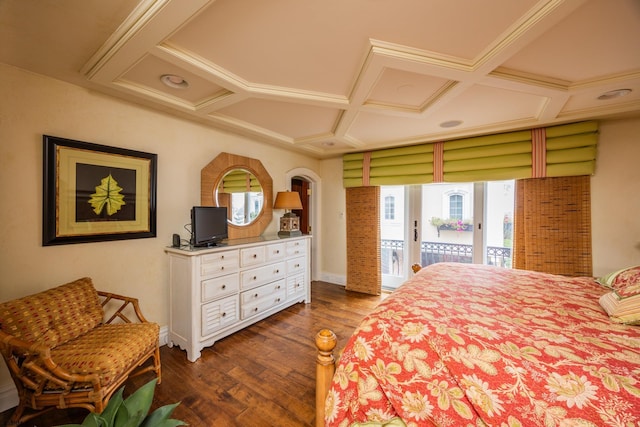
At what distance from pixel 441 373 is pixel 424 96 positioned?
2.13 metres

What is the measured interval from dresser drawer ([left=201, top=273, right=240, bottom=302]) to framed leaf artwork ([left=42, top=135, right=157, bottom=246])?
757 millimetres

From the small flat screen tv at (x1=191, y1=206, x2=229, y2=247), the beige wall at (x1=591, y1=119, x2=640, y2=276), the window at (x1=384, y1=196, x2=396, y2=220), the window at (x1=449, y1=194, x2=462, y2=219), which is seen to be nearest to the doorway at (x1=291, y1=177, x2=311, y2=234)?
the window at (x1=384, y1=196, x2=396, y2=220)

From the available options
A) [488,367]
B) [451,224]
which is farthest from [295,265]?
[488,367]

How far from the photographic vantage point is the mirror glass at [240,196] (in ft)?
9.87

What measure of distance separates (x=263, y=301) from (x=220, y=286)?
0.66m

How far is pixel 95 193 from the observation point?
6.70ft

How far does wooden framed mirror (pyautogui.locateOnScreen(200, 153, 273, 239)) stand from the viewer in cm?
284

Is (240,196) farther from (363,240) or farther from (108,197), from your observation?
(363,240)

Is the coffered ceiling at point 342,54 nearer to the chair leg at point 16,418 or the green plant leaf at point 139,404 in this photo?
the green plant leaf at point 139,404

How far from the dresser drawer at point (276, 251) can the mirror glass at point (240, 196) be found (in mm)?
559

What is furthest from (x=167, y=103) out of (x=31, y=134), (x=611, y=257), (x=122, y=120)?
(x=611, y=257)

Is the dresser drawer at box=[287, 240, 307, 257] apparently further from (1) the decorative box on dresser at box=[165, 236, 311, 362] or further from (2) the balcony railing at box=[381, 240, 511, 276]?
(2) the balcony railing at box=[381, 240, 511, 276]

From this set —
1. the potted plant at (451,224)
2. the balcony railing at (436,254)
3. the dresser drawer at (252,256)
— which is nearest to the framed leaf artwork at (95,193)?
the dresser drawer at (252,256)

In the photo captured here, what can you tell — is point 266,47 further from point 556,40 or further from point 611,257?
point 611,257
